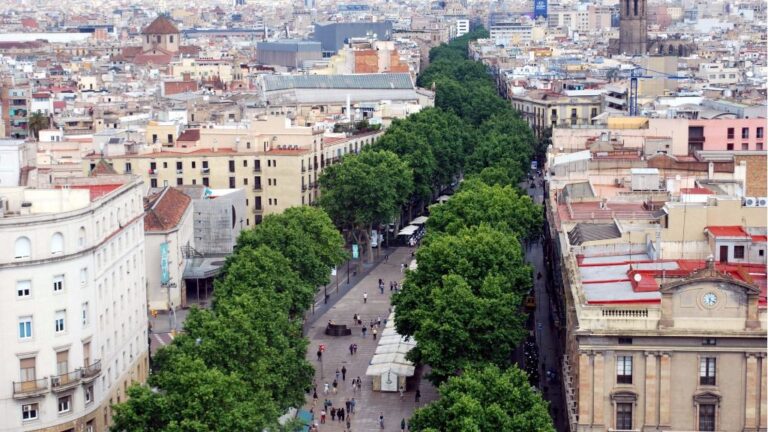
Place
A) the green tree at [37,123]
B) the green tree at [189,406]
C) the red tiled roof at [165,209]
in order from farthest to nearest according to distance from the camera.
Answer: the green tree at [37,123] → the red tiled roof at [165,209] → the green tree at [189,406]

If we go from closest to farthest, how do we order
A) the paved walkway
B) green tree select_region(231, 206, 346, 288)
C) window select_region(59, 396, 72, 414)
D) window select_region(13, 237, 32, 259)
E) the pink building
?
window select_region(13, 237, 32, 259) → window select_region(59, 396, 72, 414) → the paved walkway → green tree select_region(231, 206, 346, 288) → the pink building

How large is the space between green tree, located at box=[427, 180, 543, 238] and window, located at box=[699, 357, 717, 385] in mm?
38694

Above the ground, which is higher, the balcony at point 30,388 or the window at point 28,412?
the balcony at point 30,388

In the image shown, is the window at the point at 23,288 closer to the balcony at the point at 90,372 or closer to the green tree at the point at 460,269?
the balcony at the point at 90,372

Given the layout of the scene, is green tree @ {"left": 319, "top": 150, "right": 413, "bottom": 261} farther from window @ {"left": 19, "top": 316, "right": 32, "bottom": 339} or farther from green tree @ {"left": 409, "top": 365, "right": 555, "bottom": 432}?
green tree @ {"left": 409, "top": 365, "right": 555, "bottom": 432}

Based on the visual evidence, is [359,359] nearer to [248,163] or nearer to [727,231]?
[727,231]

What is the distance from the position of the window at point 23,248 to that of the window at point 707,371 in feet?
90.7

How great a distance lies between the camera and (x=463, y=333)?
76188mm

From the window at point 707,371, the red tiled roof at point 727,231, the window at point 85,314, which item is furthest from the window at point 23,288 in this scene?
the red tiled roof at point 727,231

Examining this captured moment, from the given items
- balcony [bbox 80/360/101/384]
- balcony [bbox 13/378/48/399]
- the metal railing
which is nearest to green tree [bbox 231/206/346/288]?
the metal railing

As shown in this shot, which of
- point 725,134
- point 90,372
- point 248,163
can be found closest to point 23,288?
point 90,372

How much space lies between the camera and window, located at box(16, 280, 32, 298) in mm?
67812

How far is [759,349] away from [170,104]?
429 feet

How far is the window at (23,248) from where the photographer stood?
6769 centimetres
